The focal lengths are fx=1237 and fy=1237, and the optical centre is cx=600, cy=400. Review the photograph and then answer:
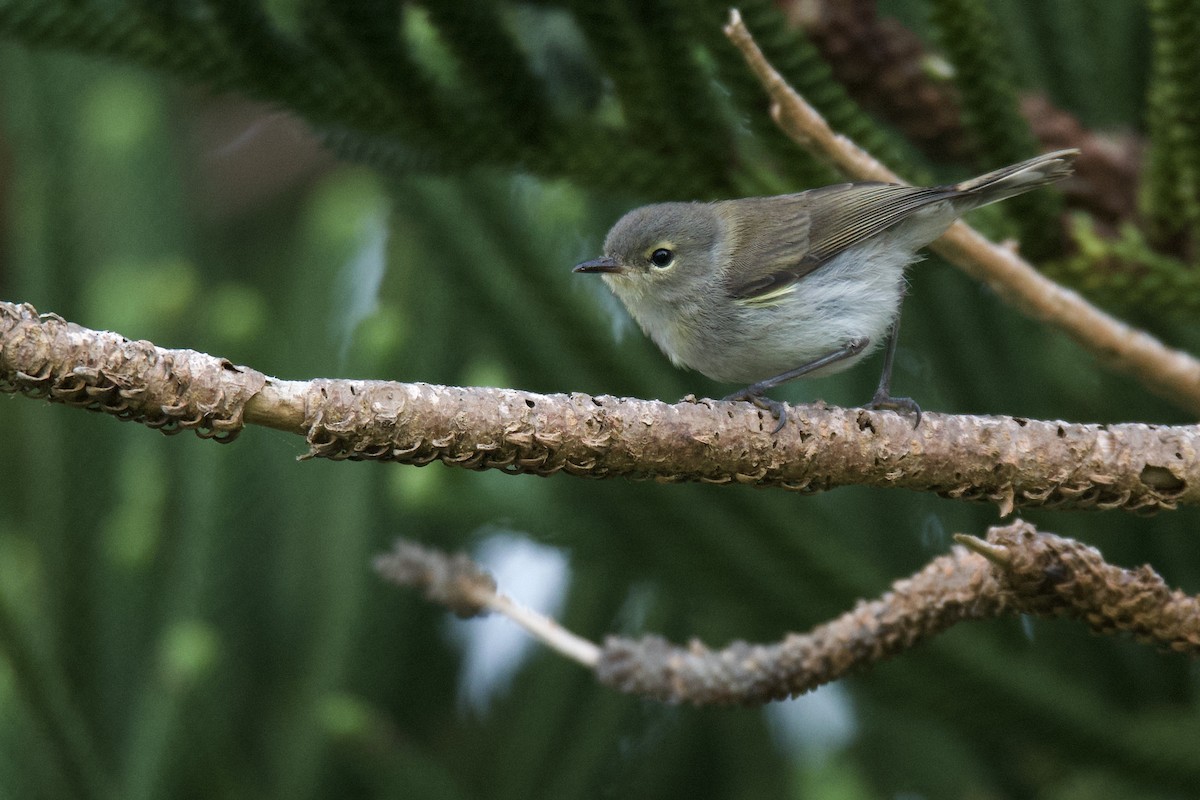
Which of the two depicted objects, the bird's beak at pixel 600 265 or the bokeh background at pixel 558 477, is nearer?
the bokeh background at pixel 558 477

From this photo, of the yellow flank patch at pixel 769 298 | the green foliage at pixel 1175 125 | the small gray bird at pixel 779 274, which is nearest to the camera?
the green foliage at pixel 1175 125

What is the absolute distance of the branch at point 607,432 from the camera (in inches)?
51.4

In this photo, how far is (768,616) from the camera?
8.82 ft

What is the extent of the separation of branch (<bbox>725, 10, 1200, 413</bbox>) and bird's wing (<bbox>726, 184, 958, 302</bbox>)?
0.70m

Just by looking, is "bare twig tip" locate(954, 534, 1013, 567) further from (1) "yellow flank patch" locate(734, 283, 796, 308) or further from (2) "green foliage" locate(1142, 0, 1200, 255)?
(1) "yellow flank patch" locate(734, 283, 796, 308)

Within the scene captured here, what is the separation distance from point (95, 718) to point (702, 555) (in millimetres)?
1413

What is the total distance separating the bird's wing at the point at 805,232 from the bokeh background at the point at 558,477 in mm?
181

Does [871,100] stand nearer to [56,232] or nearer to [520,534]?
→ [520,534]

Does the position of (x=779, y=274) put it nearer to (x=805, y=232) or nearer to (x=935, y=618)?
(x=805, y=232)

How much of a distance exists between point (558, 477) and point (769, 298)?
2.25 feet

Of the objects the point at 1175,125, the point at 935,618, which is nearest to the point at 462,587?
the point at 935,618

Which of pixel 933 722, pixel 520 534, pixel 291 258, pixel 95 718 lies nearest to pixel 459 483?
pixel 520 534

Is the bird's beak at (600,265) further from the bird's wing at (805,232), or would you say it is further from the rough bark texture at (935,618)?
the rough bark texture at (935,618)

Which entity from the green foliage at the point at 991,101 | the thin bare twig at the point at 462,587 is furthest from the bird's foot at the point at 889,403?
the thin bare twig at the point at 462,587
